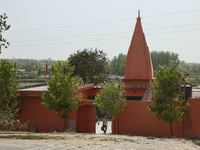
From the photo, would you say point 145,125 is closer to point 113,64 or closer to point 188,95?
point 188,95

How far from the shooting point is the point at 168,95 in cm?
1641

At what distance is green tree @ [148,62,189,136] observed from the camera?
52.4ft

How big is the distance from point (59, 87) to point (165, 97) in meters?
6.68

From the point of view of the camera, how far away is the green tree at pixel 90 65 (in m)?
38.7

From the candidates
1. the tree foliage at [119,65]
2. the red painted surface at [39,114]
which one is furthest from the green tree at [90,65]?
the tree foliage at [119,65]

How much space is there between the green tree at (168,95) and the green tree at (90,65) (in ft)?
73.5

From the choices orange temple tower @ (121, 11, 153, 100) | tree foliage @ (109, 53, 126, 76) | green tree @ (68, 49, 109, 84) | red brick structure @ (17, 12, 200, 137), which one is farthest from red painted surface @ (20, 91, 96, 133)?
tree foliage @ (109, 53, 126, 76)

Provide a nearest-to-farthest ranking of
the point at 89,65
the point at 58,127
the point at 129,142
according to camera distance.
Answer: the point at 129,142, the point at 58,127, the point at 89,65

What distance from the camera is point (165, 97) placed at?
16.2 metres

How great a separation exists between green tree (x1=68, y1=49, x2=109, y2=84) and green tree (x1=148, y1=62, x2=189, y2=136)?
73.5 feet

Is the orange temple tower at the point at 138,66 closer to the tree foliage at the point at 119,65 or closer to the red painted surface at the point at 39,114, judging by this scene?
the red painted surface at the point at 39,114

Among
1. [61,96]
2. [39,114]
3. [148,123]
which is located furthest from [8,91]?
[148,123]

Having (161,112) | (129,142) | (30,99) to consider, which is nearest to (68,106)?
(30,99)

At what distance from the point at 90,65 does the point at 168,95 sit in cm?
2289
